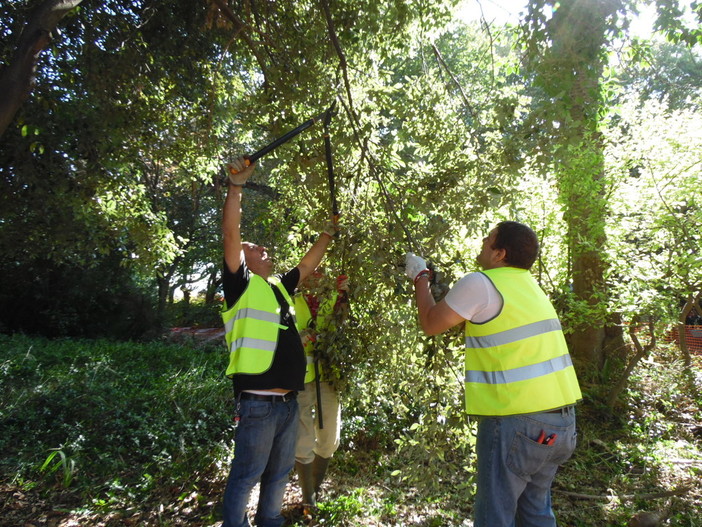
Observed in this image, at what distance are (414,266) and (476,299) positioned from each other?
63cm

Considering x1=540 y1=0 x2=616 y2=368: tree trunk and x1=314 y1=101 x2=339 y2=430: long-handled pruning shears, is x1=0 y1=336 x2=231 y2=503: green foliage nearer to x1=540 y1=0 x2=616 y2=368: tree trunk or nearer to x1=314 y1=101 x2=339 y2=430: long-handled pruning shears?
x1=314 y1=101 x2=339 y2=430: long-handled pruning shears

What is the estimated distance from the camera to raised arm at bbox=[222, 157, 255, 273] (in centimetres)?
272

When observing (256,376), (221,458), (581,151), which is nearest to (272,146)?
(256,376)

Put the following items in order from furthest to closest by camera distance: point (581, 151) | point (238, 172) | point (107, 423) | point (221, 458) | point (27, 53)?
point (581, 151) → point (107, 423) → point (221, 458) → point (27, 53) → point (238, 172)

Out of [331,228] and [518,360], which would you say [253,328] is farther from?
[518,360]

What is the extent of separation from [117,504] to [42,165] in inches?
154

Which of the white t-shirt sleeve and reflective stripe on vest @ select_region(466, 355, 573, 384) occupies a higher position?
the white t-shirt sleeve

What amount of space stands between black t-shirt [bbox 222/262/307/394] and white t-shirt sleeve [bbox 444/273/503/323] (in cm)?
105

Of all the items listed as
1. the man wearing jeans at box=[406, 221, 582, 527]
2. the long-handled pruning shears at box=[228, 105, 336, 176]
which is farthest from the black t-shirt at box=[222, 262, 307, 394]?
the man wearing jeans at box=[406, 221, 582, 527]

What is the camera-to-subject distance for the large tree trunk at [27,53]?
143 inches

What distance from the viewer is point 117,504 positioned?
3.78 meters

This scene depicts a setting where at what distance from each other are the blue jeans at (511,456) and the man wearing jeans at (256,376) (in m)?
1.11

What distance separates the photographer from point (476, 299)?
2.25 meters

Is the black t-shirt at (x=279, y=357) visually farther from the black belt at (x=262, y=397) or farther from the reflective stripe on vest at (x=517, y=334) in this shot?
the reflective stripe on vest at (x=517, y=334)
